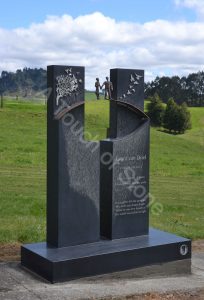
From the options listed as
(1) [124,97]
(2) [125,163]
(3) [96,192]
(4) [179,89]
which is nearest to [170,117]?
(4) [179,89]

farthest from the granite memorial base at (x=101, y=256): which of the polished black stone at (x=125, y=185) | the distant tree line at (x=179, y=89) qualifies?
the distant tree line at (x=179, y=89)

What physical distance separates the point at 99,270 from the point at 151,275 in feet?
2.86

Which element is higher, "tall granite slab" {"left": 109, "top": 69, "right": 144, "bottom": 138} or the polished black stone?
"tall granite slab" {"left": 109, "top": 69, "right": 144, "bottom": 138}

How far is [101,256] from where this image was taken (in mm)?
6777

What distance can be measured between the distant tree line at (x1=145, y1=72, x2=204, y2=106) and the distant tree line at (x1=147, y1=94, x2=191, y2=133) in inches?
1359

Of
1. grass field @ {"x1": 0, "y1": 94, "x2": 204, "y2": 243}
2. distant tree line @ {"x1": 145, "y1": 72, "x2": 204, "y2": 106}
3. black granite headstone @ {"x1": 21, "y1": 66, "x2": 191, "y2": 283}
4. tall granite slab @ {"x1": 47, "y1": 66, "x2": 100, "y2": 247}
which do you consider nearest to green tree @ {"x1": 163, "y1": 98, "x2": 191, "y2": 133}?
grass field @ {"x1": 0, "y1": 94, "x2": 204, "y2": 243}

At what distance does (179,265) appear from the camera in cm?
750

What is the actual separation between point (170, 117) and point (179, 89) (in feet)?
143

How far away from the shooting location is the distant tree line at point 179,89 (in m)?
106

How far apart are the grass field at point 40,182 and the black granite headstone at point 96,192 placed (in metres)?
0.71

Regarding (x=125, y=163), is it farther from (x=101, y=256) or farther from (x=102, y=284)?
(x=102, y=284)

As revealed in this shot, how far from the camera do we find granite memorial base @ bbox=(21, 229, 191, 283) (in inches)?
257

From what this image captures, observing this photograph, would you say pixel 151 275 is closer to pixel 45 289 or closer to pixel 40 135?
pixel 45 289

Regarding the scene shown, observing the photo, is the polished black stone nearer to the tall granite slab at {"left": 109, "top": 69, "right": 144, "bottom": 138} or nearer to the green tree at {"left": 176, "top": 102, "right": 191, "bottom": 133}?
the tall granite slab at {"left": 109, "top": 69, "right": 144, "bottom": 138}
